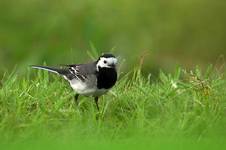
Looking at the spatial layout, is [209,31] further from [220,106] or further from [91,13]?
[220,106]

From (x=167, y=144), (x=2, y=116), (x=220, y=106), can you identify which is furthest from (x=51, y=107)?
(x=167, y=144)

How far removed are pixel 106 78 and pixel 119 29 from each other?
6581mm

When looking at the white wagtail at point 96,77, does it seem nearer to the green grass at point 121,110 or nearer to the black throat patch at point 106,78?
the black throat patch at point 106,78

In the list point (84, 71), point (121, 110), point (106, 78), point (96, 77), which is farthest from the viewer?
point (84, 71)

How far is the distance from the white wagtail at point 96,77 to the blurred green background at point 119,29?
5130mm

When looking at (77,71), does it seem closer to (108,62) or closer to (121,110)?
(108,62)

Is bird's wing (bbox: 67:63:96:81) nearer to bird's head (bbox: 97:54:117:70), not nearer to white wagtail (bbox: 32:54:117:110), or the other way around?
white wagtail (bbox: 32:54:117:110)

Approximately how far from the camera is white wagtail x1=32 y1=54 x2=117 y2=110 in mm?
8758

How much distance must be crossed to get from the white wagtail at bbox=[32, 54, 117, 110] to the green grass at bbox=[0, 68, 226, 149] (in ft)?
0.36

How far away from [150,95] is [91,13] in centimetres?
666

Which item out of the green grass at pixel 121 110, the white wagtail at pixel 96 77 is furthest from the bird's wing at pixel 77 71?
the green grass at pixel 121 110

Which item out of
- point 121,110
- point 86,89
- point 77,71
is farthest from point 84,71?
point 121,110

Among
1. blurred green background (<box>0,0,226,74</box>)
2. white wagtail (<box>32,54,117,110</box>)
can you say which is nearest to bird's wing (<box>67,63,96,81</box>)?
white wagtail (<box>32,54,117,110</box>)

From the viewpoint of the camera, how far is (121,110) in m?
8.58
